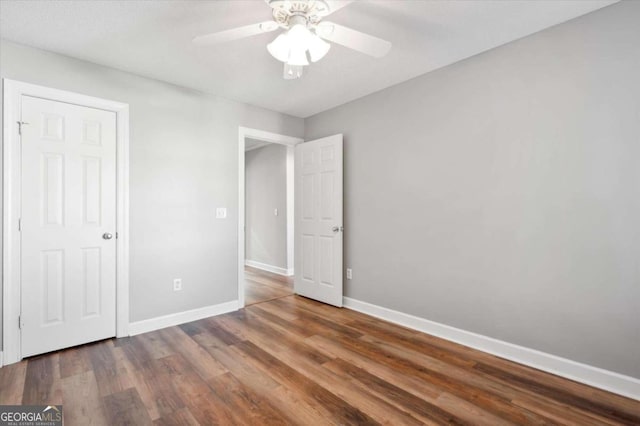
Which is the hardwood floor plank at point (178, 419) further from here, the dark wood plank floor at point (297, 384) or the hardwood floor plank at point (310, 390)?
the hardwood floor plank at point (310, 390)

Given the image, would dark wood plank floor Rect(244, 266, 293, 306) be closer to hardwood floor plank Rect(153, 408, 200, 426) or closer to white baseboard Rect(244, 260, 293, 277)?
white baseboard Rect(244, 260, 293, 277)

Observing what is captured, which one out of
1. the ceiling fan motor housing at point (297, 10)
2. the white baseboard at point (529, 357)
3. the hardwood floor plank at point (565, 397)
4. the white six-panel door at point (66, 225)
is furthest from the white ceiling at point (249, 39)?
the hardwood floor plank at point (565, 397)

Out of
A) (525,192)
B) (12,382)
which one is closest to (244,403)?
(12,382)

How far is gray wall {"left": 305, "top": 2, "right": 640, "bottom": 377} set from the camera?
2.00m

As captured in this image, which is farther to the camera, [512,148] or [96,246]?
[96,246]

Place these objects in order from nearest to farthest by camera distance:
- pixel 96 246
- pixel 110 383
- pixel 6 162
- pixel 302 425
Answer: pixel 302 425
pixel 110 383
pixel 6 162
pixel 96 246

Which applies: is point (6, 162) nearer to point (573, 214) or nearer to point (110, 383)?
point (110, 383)

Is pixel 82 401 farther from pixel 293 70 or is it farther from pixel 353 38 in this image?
pixel 353 38

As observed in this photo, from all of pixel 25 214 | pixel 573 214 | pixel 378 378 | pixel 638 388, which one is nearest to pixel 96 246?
pixel 25 214

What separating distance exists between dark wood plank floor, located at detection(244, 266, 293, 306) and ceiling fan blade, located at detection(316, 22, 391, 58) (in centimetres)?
314

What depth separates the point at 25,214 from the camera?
244 cm

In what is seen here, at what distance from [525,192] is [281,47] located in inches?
81.7

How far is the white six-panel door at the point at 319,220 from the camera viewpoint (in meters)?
3.74

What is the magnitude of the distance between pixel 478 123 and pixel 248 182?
4895 millimetres
